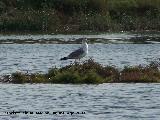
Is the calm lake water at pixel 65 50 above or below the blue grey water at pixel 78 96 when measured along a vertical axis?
above

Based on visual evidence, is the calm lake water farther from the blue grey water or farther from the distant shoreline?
the distant shoreline

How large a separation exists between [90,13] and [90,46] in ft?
61.6

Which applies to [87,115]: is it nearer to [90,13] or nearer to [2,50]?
[2,50]

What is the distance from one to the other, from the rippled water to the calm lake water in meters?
7.57

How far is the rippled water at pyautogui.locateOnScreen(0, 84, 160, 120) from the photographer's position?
25.6 metres

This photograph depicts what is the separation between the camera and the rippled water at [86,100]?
2556 cm

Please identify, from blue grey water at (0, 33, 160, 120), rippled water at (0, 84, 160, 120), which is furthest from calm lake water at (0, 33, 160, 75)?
rippled water at (0, 84, 160, 120)

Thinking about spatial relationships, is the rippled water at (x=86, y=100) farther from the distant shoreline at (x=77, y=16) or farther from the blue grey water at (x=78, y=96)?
the distant shoreline at (x=77, y=16)

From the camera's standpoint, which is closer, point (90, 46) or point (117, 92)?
point (117, 92)

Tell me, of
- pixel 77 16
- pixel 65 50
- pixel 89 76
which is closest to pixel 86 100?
pixel 89 76

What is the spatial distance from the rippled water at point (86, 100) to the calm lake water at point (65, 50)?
24.8 feet

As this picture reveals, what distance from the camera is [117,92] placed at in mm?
30859

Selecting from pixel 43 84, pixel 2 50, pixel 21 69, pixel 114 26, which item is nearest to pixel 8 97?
pixel 43 84

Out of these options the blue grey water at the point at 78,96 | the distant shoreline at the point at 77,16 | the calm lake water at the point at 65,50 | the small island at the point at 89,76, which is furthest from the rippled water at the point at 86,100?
the distant shoreline at the point at 77,16
